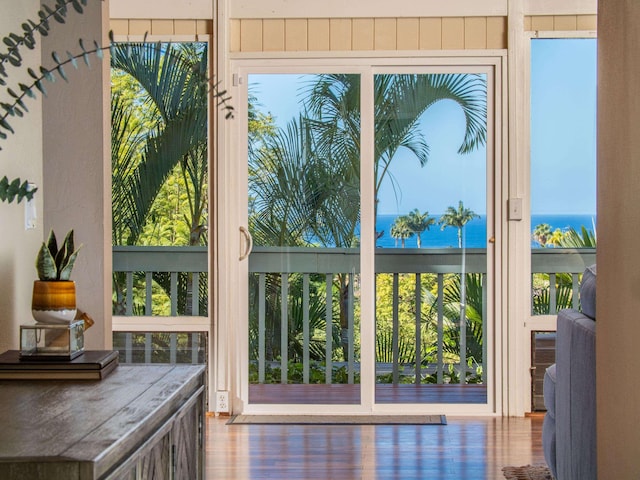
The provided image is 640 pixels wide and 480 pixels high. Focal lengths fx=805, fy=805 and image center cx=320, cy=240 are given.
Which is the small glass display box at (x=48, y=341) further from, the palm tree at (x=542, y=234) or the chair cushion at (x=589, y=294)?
the palm tree at (x=542, y=234)

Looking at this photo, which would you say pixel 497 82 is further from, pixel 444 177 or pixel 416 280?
pixel 416 280

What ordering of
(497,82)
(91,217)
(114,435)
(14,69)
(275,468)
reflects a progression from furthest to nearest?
(497,82), (275,468), (91,217), (14,69), (114,435)

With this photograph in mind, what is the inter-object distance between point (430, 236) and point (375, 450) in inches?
52.5

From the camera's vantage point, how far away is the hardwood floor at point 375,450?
3477 millimetres

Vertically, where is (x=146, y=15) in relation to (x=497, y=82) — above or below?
above

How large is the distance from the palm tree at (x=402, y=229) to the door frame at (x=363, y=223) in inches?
5.3

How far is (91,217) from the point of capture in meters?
2.54

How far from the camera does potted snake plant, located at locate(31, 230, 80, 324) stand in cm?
214

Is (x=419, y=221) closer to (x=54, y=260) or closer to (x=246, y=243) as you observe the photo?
(x=246, y=243)

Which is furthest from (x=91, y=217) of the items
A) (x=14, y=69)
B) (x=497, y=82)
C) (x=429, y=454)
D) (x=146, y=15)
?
(x=497, y=82)

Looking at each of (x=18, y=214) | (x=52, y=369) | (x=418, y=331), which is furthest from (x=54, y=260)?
(x=418, y=331)

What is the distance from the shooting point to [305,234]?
4.59 m

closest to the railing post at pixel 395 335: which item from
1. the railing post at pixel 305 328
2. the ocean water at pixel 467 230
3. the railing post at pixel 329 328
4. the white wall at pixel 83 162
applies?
the ocean water at pixel 467 230

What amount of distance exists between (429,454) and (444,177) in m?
1.61
